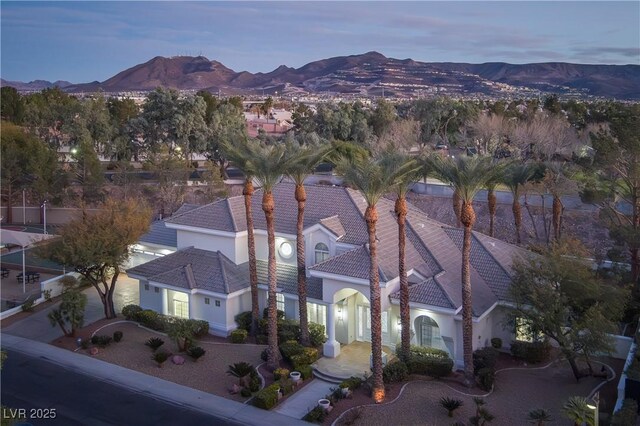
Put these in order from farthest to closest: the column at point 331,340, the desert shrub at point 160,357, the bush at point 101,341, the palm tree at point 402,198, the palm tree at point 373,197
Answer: the bush at point 101,341 → the column at point 331,340 → the desert shrub at point 160,357 → the palm tree at point 402,198 → the palm tree at point 373,197

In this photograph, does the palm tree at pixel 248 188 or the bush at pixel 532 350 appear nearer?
the palm tree at pixel 248 188

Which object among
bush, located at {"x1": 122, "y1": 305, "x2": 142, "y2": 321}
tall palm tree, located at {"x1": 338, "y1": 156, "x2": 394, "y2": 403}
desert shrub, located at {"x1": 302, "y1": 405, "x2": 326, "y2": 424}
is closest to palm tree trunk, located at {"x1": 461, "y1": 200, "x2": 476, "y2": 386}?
tall palm tree, located at {"x1": 338, "y1": 156, "x2": 394, "y2": 403}

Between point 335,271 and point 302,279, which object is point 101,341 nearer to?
point 302,279

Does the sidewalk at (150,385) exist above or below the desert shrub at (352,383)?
below

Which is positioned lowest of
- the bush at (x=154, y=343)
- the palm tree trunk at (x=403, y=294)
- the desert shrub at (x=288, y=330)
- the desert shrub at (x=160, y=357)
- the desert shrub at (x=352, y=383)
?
the desert shrub at (x=352, y=383)

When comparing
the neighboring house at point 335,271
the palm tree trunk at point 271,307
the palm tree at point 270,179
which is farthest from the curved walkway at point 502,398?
the palm tree at point 270,179

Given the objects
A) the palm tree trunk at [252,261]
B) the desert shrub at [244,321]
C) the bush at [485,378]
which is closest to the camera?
the bush at [485,378]

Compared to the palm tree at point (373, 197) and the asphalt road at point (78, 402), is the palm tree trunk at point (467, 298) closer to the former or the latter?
the palm tree at point (373, 197)
